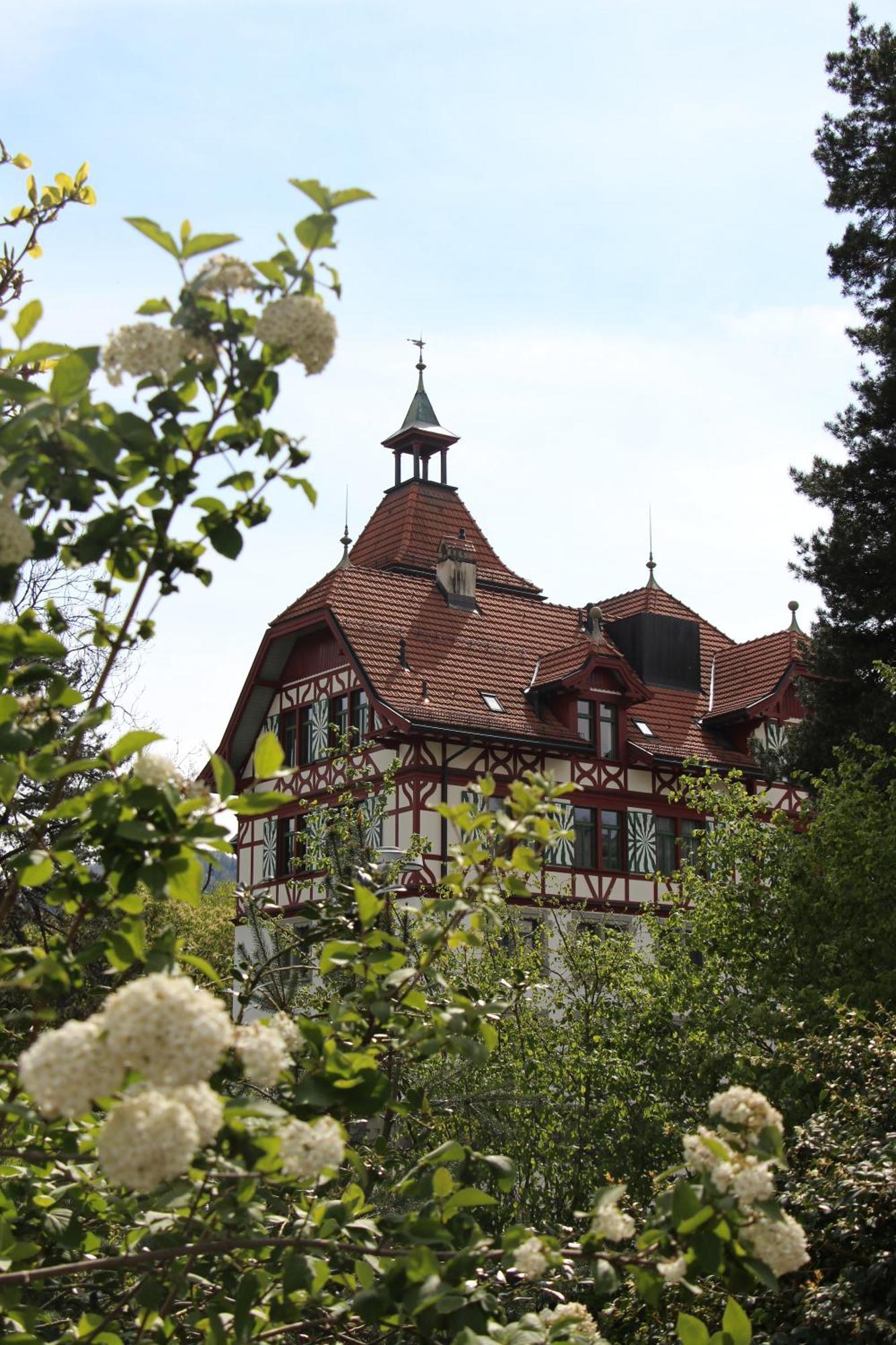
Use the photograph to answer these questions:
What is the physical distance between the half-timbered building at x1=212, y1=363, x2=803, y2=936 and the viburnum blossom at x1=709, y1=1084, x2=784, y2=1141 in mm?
25423

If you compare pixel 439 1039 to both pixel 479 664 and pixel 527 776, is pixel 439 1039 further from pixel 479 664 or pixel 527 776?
pixel 479 664

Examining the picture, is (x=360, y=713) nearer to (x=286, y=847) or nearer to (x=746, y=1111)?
(x=286, y=847)

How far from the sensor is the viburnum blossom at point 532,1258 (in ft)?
12.1

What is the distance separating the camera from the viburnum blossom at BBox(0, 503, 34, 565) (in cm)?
341

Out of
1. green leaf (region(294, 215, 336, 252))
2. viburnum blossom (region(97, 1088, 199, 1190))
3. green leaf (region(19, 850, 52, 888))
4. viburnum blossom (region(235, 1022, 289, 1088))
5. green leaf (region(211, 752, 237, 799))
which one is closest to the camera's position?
viburnum blossom (region(97, 1088, 199, 1190))

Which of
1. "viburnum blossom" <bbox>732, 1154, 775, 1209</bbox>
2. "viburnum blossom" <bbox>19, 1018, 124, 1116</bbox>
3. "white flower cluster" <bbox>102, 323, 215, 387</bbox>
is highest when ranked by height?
"white flower cluster" <bbox>102, 323, 215, 387</bbox>

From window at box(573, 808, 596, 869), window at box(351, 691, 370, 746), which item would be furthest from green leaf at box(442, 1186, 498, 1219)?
window at box(573, 808, 596, 869)

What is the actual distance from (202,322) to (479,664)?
30713 mm

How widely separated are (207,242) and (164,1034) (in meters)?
1.79

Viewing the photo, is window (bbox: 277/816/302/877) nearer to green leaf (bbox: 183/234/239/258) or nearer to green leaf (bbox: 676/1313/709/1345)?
green leaf (bbox: 676/1313/709/1345)

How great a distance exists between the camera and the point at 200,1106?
2.71m

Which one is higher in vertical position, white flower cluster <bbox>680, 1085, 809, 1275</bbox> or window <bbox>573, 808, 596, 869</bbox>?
window <bbox>573, 808, 596, 869</bbox>

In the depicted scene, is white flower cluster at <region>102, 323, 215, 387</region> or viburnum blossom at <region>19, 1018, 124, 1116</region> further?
white flower cluster at <region>102, 323, 215, 387</region>

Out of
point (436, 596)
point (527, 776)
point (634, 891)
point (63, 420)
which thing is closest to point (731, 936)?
point (527, 776)
